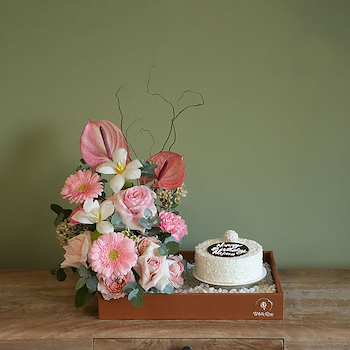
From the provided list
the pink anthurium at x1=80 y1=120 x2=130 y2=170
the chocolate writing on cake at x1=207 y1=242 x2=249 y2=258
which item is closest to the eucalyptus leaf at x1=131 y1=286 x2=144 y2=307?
the chocolate writing on cake at x1=207 y1=242 x2=249 y2=258

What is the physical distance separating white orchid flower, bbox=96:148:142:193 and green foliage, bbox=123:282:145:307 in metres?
0.26

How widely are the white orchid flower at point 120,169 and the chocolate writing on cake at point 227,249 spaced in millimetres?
315

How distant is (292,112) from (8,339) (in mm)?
1136

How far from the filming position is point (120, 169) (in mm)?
1133

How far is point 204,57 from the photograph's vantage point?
4.71ft

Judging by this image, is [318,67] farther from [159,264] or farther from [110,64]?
[159,264]

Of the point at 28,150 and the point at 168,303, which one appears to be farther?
the point at 28,150

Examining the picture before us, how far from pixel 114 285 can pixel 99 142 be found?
1.41ft

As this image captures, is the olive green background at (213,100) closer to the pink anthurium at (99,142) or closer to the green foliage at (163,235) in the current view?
the pink anthurium at (99,142)

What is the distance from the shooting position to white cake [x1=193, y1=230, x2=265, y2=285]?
1123 millimetres

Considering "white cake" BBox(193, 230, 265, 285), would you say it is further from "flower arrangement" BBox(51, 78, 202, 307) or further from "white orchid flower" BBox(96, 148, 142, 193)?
"white orchid flower" BBox(96, 148, 142, 193)

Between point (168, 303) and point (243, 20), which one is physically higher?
point (243, 20)

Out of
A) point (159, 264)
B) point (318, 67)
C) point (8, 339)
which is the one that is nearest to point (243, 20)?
point (318, 67)

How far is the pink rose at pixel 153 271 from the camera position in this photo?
1.05m
